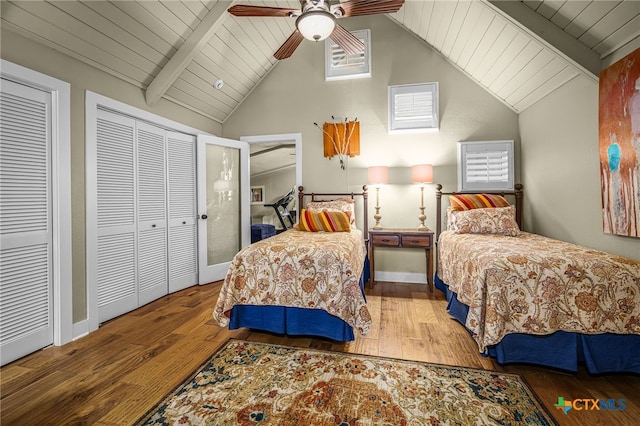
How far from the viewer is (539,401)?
149 cm

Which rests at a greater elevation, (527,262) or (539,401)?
(527,262)

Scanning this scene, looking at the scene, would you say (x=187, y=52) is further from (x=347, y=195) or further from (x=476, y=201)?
(x=476, y=201)

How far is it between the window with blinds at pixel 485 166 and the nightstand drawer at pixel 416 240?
0.84 m

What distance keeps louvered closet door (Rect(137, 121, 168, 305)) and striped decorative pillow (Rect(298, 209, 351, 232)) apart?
5.32 ft

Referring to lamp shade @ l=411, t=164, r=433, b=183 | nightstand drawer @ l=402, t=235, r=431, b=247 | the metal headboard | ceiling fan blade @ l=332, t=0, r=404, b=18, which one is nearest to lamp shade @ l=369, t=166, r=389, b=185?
the metal headboard

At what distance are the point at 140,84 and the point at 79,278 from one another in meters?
1.94

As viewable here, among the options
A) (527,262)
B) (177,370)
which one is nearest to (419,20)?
(527,262)

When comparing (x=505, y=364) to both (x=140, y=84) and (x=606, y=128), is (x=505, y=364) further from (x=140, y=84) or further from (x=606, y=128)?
(x=140, y=84)

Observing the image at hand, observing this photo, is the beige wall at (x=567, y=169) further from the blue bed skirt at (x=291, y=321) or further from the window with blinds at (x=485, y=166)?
the blue bed skirt at (x=291, y=321)

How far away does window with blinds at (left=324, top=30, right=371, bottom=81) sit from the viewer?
3.75 meters

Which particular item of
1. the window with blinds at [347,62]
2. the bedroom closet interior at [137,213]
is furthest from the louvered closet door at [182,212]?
the window with blinds at [347,62]

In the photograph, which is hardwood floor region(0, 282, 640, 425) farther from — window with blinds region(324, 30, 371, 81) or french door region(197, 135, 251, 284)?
window with blinds region(324, 30, 371, 81)

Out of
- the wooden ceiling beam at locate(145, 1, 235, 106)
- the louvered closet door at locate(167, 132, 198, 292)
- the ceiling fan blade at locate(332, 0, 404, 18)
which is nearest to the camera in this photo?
the ceiling fan blade at locate(332, 0, 404, 18)

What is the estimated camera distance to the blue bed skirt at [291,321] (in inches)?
81.7
